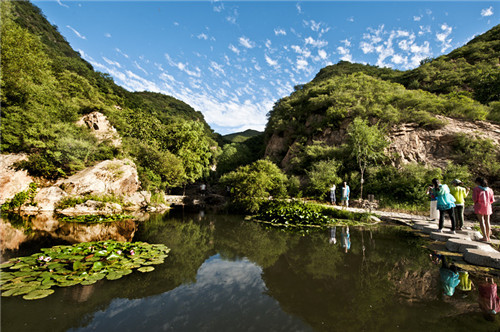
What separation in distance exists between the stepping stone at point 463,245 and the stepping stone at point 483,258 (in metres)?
0.41

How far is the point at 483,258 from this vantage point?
14.4ft

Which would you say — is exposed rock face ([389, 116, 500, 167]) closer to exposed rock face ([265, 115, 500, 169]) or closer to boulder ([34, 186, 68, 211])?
exposed rock face ([265, 115, 500, 169])

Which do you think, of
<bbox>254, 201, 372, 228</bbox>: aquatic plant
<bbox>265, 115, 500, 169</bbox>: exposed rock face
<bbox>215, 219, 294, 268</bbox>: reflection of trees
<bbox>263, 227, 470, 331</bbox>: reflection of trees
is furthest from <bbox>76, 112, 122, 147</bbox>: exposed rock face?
<bbox>265, 115, 500, 169</bbox>: exposed rock face

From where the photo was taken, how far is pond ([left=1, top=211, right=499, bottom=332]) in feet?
8.00

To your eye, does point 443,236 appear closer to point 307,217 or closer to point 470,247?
point 470,247

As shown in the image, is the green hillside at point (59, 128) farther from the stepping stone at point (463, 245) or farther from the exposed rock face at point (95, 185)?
the stepping stone at point (463, 245)

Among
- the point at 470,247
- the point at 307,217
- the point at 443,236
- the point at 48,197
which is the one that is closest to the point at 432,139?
the point at 443,236

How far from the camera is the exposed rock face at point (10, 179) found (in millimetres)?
12188

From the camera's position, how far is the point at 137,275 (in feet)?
12.4

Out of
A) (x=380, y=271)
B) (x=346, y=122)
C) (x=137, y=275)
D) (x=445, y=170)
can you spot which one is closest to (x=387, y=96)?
(x=346, y=122)

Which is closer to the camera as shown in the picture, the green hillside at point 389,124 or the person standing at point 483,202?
the person standing at point 483,202

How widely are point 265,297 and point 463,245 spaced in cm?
572

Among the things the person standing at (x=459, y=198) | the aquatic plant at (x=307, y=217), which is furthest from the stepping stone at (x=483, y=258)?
the aquatic plant at (x=307, y=217)

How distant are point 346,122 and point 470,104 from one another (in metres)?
10.4
